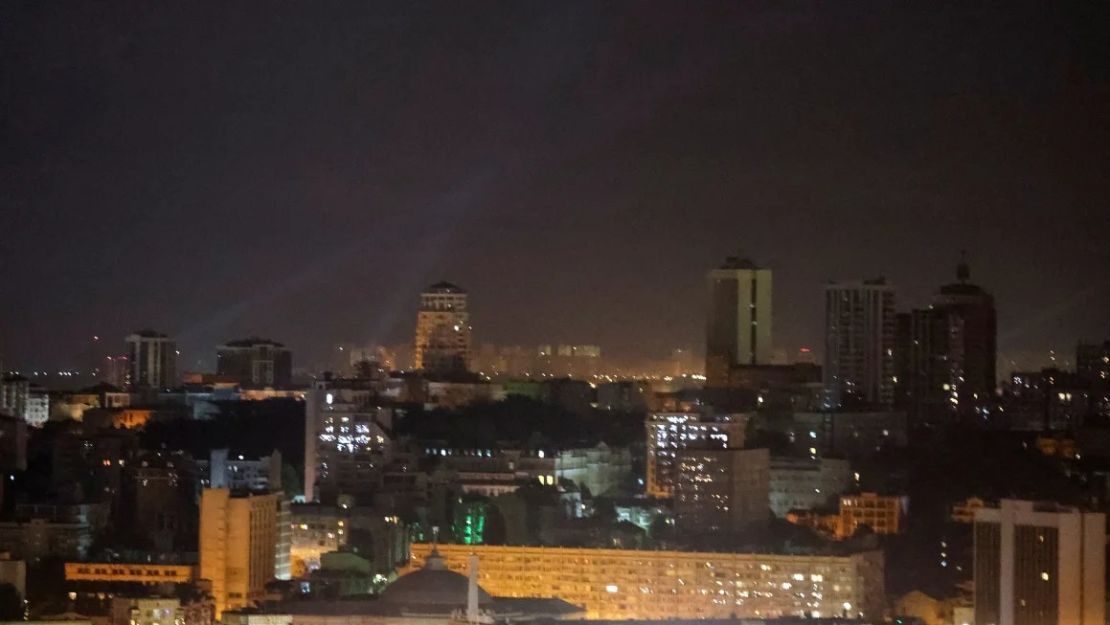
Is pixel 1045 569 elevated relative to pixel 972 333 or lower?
lower

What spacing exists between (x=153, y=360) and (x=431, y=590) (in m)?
6.63

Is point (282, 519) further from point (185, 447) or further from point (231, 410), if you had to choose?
point (231, 410)

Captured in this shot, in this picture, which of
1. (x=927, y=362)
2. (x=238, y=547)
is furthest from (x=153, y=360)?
(x=238, y=547)

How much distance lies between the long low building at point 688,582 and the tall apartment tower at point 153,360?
207 inches

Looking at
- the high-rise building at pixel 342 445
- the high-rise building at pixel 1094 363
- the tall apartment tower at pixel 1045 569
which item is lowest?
the tall apartment tower at pixel 1045 569

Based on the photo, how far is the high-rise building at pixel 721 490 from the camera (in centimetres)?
1166

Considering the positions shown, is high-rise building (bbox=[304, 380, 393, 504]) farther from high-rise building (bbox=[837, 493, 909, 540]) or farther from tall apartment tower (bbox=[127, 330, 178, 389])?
high-rise building (bbox=[837, 493, 909, 540])

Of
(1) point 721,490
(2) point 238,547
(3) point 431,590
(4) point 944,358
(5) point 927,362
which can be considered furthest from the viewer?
(5) point 927,362

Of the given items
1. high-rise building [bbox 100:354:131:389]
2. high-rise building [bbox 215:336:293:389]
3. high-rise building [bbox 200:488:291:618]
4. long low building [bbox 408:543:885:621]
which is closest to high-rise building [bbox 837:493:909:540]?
long low building [bbox 408:543:885:621]

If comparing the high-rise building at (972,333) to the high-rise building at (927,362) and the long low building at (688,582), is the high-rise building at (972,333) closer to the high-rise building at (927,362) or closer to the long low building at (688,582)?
the high-rise building at (927,362)

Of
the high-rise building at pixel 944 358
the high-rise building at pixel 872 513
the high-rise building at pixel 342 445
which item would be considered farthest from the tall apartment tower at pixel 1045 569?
the high-rise building at pixel 342 445

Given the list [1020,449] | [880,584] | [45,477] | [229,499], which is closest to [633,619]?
[880,584]

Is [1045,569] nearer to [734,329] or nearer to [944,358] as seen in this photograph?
[944,358]

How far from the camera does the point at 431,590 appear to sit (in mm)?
9875
